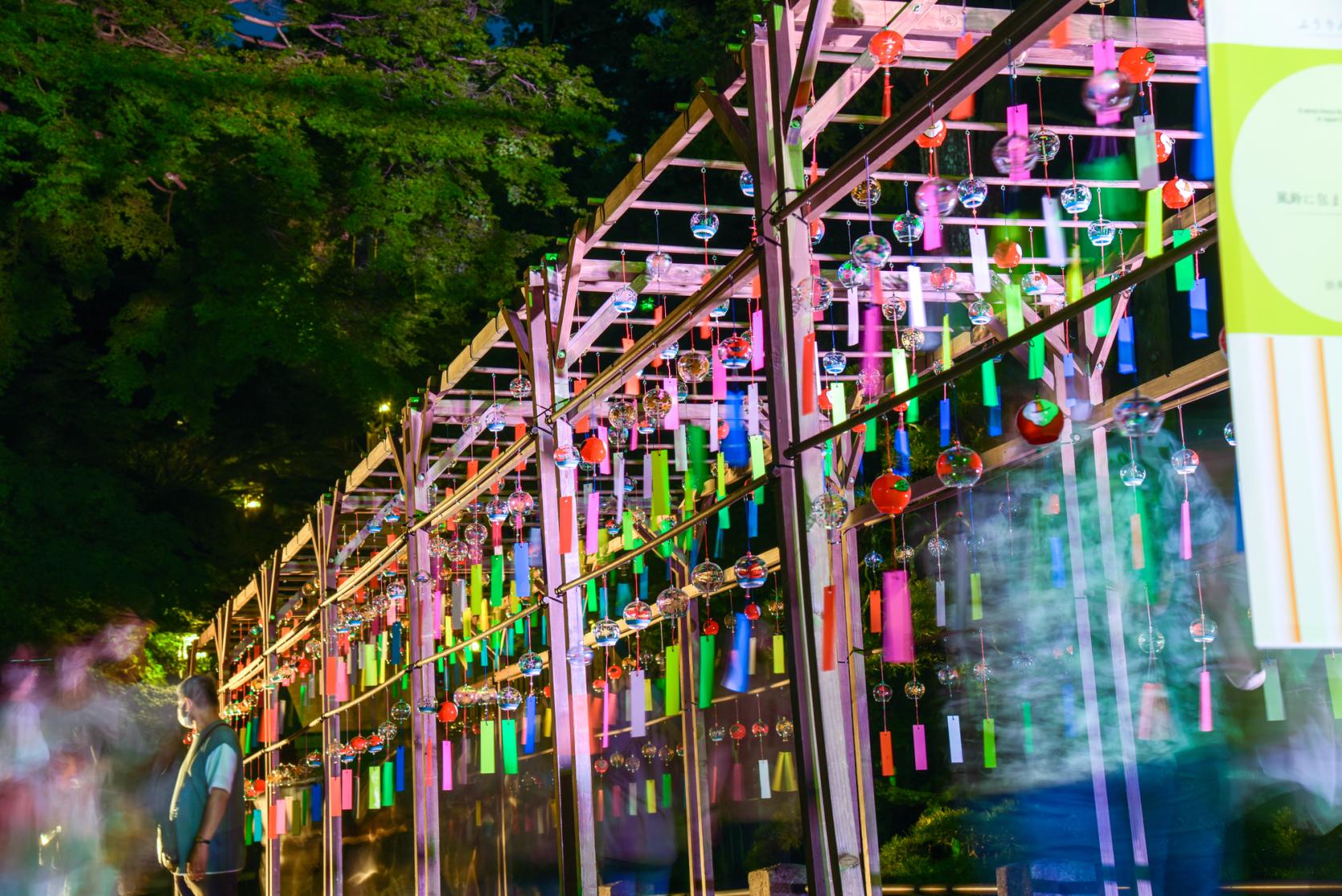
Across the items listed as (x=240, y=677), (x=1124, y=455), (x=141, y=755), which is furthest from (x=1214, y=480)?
(x=141, y=755)

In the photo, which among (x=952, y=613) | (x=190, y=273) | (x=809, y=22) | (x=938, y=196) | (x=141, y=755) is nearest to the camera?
(x=938, y=196)

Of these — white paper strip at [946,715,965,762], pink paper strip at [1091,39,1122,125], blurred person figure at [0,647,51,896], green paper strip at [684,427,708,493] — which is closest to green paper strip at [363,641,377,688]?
blurred person figure at [0,647,51,896]

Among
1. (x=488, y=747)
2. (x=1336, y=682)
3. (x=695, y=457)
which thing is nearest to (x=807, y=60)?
(x=695, y=457)

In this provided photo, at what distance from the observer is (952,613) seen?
13.9 metres

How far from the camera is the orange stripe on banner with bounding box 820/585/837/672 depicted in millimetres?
4039

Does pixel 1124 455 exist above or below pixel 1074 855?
above

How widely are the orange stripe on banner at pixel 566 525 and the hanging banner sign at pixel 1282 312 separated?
4793 millimetres

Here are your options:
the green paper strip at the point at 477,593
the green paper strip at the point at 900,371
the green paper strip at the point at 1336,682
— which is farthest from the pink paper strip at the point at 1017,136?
the green paper strip at the point at 477,593

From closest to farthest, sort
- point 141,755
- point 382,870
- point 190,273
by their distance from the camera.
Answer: point 382,870, point 190,273, point 141,755

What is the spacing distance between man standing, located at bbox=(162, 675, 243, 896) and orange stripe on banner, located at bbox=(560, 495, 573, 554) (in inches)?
62.2

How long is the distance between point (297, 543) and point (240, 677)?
4621 millimetres

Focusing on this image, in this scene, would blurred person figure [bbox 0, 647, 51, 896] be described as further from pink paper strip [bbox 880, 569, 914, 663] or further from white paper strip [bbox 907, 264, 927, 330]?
pink paper strip [bbox 880, 569, 914, 663]

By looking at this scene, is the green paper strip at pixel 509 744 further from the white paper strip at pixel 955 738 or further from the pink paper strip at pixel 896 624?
the pink paper strip at pixel 896 624

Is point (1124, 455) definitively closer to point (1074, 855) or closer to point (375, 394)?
point (1074, 855)
